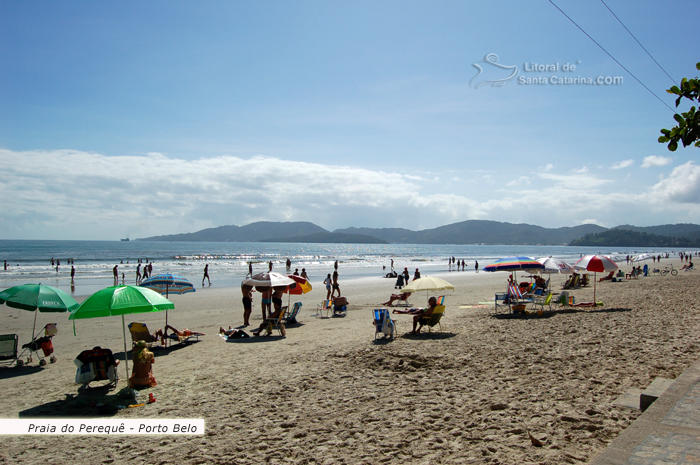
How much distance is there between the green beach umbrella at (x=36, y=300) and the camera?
7.85 m

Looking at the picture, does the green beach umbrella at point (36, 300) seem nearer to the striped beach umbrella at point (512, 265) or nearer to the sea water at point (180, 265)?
the striped beach umbrella at point (512, 265)

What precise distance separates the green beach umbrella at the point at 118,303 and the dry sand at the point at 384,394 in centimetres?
137

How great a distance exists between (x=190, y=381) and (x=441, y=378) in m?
4.16

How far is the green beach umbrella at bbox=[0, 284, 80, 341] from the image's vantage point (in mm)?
7852

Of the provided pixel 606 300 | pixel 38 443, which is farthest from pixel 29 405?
pixel 606 300

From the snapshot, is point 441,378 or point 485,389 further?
point 441,378

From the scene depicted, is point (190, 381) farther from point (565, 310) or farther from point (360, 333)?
point (565, 310)

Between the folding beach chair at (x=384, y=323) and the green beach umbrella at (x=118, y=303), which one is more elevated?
the green beach umbrella at (x=118, y=303)

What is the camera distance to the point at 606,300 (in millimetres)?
15750

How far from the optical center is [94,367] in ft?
21.6

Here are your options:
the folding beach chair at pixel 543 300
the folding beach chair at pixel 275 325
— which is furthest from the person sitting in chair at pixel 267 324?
the folding beach chair at pixel 543 300

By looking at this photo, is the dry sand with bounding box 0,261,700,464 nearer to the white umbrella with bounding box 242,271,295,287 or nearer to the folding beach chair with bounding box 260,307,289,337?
the folding beach chair with bounding box 260,307,289,337

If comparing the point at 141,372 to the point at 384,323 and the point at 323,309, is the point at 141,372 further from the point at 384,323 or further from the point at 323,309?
the point at 323,309

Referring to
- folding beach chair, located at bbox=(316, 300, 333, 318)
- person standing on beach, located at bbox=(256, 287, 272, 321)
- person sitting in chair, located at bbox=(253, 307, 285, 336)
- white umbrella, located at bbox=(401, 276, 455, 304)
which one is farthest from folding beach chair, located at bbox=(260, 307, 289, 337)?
white umbrella, located at bbox=(401, 276, 455, 304)
